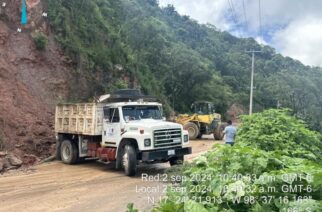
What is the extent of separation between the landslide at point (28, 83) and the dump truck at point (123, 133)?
2.45 metres

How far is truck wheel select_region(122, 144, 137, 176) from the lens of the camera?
12242 millimetres

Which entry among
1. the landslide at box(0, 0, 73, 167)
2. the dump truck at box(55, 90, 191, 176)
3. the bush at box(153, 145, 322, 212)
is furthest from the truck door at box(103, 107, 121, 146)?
the bush at box(153, 145, 322, 212)

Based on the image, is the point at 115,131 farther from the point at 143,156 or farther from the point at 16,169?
the point at 16,169

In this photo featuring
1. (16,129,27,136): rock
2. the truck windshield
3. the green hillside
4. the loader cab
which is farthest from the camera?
the loader cab

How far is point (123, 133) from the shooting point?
42.5 ft

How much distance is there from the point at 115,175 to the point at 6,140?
5.98m

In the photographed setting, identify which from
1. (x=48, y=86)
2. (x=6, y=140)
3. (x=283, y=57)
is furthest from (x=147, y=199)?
(x=283, y=57)

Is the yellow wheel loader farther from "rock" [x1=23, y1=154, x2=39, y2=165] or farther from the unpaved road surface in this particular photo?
"rock" [x1=23, y1=154, x2=39, y2=165]

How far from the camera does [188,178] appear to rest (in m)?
5.06

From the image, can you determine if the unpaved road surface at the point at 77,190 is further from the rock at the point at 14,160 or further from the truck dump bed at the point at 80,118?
the truck dump bed at the point at 80,118

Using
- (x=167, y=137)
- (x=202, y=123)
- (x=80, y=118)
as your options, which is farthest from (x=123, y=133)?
(x=202, y=123)

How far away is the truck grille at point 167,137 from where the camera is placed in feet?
40.9

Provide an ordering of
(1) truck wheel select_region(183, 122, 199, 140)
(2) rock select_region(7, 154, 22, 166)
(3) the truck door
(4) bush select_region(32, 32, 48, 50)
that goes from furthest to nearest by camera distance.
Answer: (1) truck wheel select_region(183, 122, 199, 140) → (4) bush select_region(32, 32, 48, 50) → (2) rock select_region(7, 154, 22, 166) → (3) the truck door

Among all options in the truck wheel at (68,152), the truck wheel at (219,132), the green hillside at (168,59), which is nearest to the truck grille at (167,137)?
the truck wheel at (68,152)
